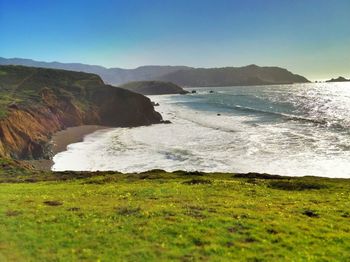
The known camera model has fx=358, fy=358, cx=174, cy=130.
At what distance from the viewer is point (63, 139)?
94.1 metres

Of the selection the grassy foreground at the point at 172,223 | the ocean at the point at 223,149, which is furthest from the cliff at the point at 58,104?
the grassy foreground at the point at 172,223

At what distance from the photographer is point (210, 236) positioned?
66.3 feet

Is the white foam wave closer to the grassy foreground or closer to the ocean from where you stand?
the ocean

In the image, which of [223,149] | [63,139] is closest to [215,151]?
[223,149]

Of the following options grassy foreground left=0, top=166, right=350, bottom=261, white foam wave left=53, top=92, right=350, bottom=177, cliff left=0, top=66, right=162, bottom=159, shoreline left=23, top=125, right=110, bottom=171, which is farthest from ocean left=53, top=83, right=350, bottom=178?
grassy foreground left=0, top=166, right=350, bottom=261

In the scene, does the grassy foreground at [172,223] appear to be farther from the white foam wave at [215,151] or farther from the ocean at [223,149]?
the ocean at [223,149]

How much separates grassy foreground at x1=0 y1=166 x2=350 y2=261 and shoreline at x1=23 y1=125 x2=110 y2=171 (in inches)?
1385

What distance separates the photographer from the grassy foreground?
18.2 metres

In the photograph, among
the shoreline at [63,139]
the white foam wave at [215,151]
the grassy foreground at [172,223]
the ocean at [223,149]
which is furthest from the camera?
the shoreline at [63,139]

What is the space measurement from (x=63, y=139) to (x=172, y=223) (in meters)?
77.8

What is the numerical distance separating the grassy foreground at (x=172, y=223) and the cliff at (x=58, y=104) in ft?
174

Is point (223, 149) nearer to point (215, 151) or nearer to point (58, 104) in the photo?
point (215, 151)

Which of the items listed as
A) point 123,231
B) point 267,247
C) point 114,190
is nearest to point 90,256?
point 123,231

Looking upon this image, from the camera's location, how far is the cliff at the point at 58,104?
86.8 m
